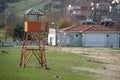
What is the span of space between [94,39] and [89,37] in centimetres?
100

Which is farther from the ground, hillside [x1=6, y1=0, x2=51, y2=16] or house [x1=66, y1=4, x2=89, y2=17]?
hillside [x1=6, y1=0, x2=51, y2=16]

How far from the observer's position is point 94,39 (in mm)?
70250

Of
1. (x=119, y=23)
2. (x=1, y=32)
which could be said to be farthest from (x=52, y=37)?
(x=119, y=23)

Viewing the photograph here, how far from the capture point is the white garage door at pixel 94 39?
230ft

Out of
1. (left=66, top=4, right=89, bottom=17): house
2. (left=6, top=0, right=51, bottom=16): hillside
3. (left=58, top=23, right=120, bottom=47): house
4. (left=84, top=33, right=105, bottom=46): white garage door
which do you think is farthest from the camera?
(left=6, top=0, right=51, bottom=16): hillside

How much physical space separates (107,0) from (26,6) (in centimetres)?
2277

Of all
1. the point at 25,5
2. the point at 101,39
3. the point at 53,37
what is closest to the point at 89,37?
the point at 101,39

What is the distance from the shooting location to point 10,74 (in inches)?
945

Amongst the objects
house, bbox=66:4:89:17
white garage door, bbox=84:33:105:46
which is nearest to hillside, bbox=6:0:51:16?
house, bbox=66:4:89:17

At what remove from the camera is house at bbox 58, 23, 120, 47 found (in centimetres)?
7044

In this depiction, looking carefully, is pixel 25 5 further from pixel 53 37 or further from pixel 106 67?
pixel 106 67

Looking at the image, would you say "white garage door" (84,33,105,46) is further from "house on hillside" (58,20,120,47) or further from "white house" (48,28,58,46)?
"white house" (48,28,58,46)

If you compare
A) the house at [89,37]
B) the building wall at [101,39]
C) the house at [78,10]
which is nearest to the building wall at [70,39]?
the house at [89,37]

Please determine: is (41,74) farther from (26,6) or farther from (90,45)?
(26,6)
